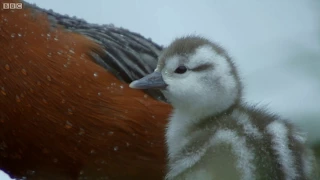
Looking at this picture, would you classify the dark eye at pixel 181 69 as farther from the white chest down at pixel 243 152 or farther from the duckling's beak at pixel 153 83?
the white chest down at pixel 243 152

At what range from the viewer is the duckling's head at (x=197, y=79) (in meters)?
3.46

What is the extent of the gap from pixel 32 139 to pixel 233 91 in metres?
1.49

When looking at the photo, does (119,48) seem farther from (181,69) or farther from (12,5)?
(181,69)

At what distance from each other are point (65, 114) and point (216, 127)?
136cm

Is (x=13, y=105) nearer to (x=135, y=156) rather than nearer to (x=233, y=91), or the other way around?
(x=135, y=156)

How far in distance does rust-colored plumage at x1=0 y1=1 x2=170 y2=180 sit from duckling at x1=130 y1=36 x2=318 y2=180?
2.65ft

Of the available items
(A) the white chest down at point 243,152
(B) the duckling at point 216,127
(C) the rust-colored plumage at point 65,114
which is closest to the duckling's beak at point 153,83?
(B) the duckling at point 216,127

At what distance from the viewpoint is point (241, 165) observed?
2.88m

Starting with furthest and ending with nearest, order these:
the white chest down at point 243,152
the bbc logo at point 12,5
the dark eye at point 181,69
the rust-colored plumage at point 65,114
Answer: the bbc logo at point 12,5 < the rust-colored plumage at point 65,114 < the dark eye at point 181,69 < the white chest down at point 243,152

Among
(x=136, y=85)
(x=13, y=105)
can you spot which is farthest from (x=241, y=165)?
(x=13, y=105)

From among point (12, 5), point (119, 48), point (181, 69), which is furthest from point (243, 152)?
point (12, 5)

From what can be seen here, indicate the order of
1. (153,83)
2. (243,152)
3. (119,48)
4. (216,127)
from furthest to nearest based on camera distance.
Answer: (119,48) < (153,83) < (216,127) < (243,152)

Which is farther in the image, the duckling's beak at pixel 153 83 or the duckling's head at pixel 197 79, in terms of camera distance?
the duckling's beak at pixel 153 83

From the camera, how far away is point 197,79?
351 cm
